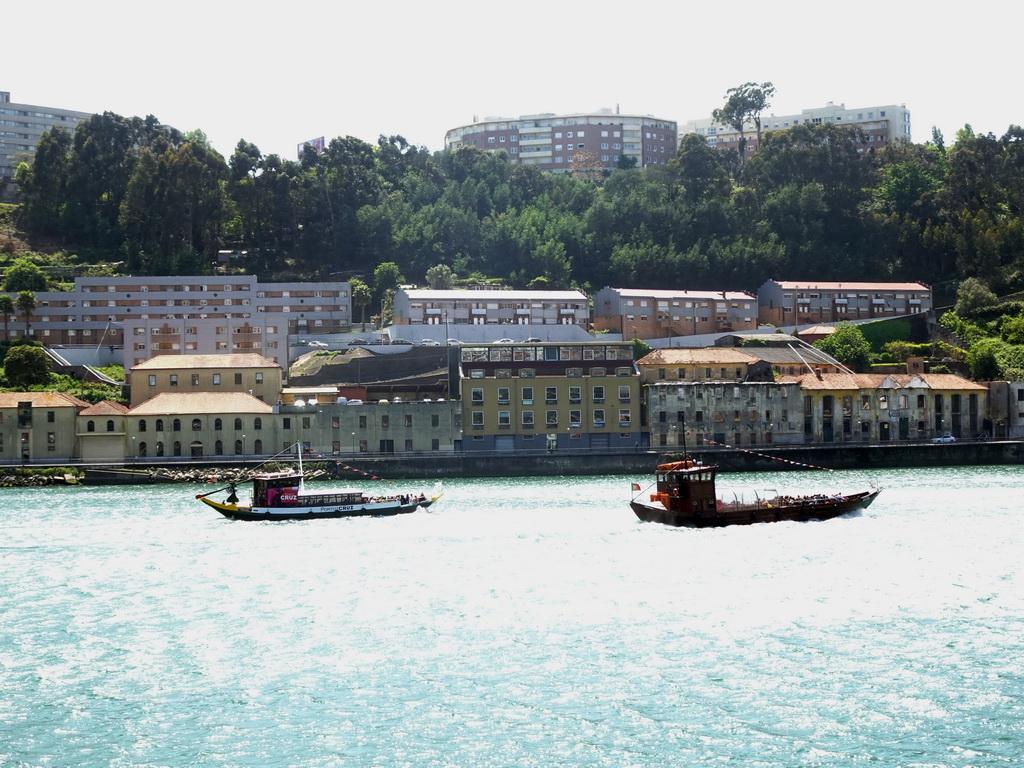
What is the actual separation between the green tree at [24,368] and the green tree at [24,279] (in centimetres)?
1412

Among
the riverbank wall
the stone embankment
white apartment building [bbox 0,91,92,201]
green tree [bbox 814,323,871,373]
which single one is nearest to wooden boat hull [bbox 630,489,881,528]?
the riverbank wall

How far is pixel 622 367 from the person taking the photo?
68.9m

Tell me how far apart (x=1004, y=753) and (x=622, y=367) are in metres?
48.2

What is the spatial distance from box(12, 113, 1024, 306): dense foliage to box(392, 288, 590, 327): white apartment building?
6.96 m

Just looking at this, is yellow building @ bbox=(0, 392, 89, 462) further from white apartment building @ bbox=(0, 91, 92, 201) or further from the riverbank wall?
white apartment building @ bbox=(0, 91, 92, 201)

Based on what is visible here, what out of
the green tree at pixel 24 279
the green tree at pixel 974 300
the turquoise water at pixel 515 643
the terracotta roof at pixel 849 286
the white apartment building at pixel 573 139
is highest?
the white apartment building at pixel 573 139

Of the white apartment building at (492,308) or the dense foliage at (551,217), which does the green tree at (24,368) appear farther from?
the white apartment building at (492,308)

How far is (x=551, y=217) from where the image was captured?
104 meters

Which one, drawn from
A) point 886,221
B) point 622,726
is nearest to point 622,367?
point 886,221

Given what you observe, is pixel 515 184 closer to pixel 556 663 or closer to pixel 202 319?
pixel 202 319

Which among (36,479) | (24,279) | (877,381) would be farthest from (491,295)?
(36,479)

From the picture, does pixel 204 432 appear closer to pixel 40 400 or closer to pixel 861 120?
pixel 40 400

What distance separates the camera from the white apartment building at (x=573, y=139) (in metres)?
138

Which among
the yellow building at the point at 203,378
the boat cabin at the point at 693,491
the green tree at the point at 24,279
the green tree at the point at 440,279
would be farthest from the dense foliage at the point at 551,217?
the boat cabin at the point at 693,491
